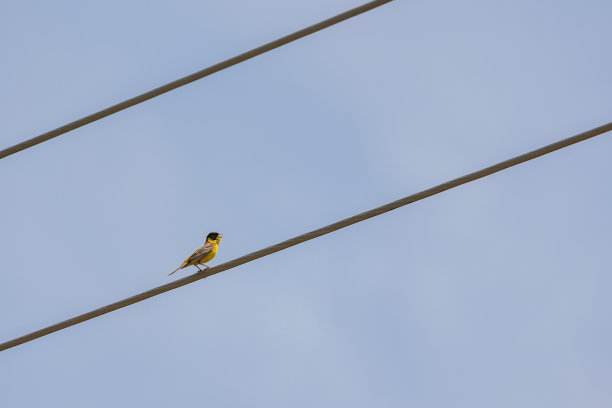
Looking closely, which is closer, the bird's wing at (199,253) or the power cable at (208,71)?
the power cable at (208,71)

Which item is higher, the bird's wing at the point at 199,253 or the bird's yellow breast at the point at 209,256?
the bird's wing at the point at 199,253

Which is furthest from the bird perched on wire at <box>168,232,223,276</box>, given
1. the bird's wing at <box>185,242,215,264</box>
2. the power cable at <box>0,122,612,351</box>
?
the power cable at <box>0,122,612,351</box>

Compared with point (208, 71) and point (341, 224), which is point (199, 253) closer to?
point (208, 71)

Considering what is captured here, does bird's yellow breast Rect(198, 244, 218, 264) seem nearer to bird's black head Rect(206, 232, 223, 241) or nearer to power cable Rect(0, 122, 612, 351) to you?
bird's black head Rect(206, 232, 223, 241)

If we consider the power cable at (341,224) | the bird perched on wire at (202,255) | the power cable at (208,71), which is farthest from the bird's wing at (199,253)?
the power cable at (208,71)

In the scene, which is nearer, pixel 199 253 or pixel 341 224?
pixel 341 224

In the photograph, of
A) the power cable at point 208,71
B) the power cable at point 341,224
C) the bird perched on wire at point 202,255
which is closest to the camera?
the power cable at point 341,224

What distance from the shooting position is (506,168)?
27.1 feet

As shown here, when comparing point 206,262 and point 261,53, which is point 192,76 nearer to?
point 261,53

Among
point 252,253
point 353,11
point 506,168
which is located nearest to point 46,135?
point 252,253

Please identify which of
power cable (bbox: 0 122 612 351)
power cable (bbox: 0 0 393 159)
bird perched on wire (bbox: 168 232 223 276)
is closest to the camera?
power cable (bbox: 0 122 612 351)

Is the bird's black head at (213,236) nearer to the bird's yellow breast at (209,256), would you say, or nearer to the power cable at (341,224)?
the bird's yellow breast at (209,256)

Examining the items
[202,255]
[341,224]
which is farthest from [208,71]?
[202,255]

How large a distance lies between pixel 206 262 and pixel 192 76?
829 centimetres
